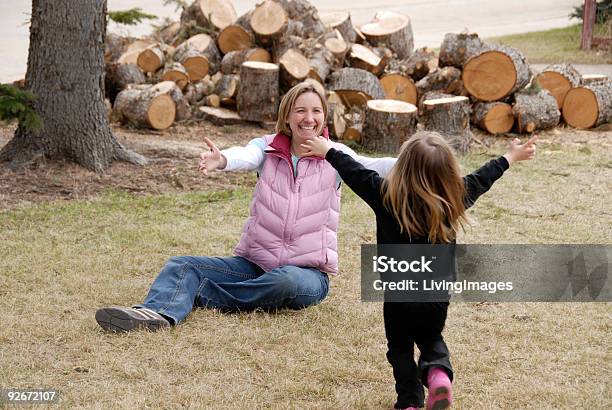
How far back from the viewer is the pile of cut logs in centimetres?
958

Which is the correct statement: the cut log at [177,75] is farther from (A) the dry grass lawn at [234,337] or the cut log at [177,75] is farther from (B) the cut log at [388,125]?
(A) the dry grass lawn at [234,337]

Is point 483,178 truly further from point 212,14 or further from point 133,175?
point 212,14

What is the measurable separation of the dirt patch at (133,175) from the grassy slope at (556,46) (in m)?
7.36

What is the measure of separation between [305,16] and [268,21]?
1.90ft

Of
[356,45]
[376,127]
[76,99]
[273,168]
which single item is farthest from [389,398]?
[356,45]

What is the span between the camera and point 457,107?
29.3 ft

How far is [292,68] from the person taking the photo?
32.0 ft

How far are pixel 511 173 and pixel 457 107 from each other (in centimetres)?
114

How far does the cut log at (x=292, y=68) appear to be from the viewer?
970 centimetres

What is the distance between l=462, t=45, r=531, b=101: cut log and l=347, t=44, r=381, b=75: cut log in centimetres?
104

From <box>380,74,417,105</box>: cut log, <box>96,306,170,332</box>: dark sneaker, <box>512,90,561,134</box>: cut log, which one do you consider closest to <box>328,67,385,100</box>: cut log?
<box>380,74,417,105</box>: cut log

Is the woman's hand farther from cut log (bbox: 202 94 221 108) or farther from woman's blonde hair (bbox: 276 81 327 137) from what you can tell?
cut log (bbox: 202 94 221 108)

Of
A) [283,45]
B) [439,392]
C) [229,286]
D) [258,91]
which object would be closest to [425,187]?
[439,392]

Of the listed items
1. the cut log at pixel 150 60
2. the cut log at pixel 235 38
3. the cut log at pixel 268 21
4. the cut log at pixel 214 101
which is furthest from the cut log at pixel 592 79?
the cut log at pixel 150 60
